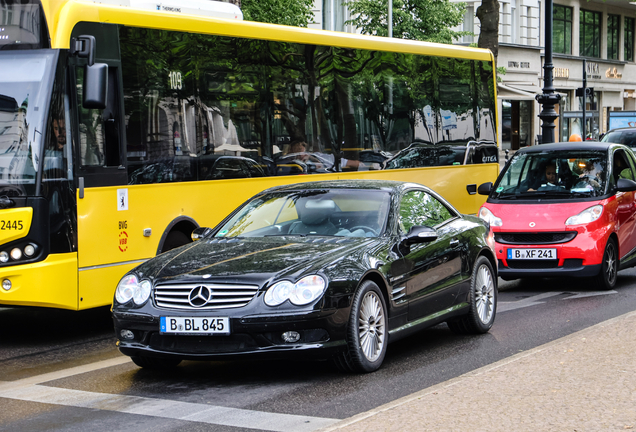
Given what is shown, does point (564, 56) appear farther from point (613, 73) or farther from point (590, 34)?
point (613, 73)

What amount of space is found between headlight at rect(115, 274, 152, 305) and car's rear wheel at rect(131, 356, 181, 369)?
0.48m

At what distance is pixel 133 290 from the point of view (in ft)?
23.1

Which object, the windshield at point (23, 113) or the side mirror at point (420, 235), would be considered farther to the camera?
the windshield at point (23, 113)

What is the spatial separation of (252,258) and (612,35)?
190 ft

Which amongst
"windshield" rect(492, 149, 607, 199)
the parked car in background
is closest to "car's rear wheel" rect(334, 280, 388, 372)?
Result: "windshield" rect(492, 149, 607, 199)

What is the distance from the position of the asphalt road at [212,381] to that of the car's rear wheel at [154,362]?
0.07 meters

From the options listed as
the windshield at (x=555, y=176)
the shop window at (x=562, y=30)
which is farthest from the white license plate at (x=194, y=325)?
the shop window at (x=562, y=30)

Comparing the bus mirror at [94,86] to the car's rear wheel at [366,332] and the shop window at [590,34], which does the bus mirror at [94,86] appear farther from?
the shop window at [590,34]

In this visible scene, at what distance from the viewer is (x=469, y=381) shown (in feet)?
20.3

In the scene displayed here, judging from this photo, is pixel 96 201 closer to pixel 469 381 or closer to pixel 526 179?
pixel 469 381

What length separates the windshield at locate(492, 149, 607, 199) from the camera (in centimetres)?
1221

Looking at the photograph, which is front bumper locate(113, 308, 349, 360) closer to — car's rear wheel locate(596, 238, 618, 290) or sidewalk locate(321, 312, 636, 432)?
sidewalk locate(321, 312, 636, 432)

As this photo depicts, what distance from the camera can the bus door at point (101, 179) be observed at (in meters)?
9.03

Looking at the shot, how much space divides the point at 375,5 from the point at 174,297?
29511 millimetres
